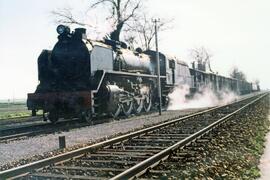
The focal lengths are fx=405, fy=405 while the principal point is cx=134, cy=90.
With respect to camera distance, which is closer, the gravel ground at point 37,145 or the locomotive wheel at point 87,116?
the gravel ground at point 37,145

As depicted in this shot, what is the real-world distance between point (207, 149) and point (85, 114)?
805cm

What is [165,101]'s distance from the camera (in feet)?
84.8

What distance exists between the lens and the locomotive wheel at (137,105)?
20852 millimetres

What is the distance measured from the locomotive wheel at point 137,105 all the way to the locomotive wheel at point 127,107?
0.53m

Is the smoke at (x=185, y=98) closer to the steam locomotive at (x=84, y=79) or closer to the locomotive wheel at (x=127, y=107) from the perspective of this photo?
the locomotive wheel at (x=127, y=107)

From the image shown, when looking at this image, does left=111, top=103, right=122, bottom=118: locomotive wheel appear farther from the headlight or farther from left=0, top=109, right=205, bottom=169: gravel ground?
left=0, top=109, right=205, bottom=169: gravel ground

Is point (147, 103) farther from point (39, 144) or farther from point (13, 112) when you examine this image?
point (13, 112)

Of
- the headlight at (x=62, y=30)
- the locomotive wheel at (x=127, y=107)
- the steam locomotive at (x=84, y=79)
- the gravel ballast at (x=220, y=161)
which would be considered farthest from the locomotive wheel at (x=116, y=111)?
the gravel ballast at (x=220, y=161)

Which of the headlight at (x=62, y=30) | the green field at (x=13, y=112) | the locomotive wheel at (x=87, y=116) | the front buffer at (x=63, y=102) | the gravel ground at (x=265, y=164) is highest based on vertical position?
the headlight at (x=62, y=30)

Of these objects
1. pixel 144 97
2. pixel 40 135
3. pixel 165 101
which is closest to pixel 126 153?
A: pixel 40 135

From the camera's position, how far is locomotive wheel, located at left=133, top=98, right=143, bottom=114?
2085 cm

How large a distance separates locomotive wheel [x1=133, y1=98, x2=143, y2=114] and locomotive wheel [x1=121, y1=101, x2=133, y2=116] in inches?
20.7

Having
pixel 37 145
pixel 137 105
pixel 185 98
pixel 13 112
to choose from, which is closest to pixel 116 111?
pixel 137 105

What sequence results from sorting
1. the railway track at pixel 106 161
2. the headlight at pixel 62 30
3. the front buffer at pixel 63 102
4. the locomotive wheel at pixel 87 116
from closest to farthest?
1. the railway track at pixel 106 161
2. the front buffer at pixel 63 102
3. the locomotive wheel at pixel 87 116
4. the headlight at pixel 62 30
